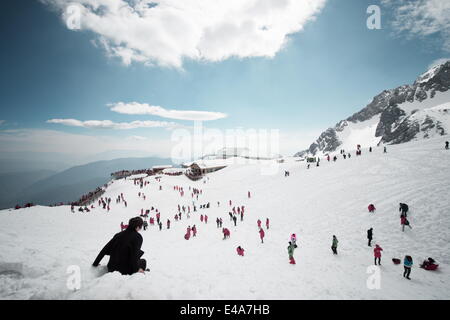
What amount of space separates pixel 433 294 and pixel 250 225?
15048 millimetres

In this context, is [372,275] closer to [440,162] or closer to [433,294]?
[433,294]

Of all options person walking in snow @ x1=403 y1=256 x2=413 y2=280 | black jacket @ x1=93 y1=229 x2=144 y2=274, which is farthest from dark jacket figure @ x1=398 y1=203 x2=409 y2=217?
black jacket @ x1=93 y1=229 x2=144 y2=274

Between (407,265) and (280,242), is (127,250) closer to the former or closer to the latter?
(407,265)

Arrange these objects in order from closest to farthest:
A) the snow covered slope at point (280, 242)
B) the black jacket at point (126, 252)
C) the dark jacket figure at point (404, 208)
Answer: the black jacket at point (126, 252), the snow covered slope at point (280, 242), the dark jacket figure at point (404, 208)

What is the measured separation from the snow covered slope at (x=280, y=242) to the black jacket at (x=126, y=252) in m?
0.38

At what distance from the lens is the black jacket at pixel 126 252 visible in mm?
5366

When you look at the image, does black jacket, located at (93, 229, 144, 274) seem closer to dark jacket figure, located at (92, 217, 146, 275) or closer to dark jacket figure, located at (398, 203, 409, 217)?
dark jacket figure, located at (92, 217, 146, 275)

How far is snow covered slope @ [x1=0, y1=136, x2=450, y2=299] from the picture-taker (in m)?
5.82

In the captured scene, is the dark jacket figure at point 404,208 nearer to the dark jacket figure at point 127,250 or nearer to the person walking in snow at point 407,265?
the person walking in snow at point 407,265

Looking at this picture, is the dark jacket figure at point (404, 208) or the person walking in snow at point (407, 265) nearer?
the person walking in snow at point (407, 265)

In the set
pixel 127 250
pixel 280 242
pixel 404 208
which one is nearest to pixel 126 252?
pixel 127 250

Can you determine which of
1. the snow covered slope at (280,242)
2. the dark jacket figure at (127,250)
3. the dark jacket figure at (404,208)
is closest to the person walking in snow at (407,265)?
the snow covered slope at (280,242)

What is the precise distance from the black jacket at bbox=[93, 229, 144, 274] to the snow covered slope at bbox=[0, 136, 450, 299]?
0.38 meters
